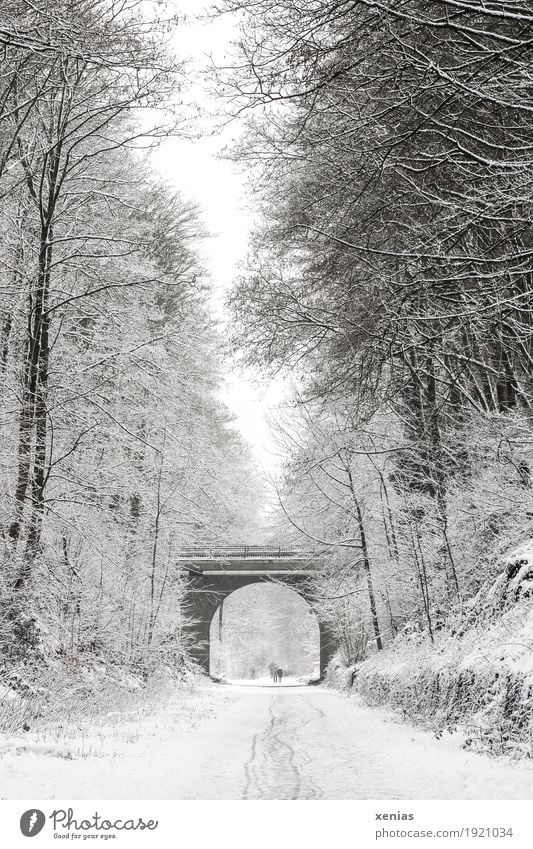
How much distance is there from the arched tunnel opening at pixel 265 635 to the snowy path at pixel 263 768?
113 ft

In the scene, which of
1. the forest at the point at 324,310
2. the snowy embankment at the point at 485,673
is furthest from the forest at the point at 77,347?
the snowy embankment at the point at 485,673

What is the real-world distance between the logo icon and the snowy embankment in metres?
3.32

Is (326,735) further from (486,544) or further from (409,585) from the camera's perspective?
(409,585)

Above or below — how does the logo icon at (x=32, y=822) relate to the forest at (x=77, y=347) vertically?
below

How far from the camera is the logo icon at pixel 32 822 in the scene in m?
3.44

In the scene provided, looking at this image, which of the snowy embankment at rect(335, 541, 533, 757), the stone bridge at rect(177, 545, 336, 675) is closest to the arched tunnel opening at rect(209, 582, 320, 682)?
the stone bridge at rect(177, 545, 336, 675)

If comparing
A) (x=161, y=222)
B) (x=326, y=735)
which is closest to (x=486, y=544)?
(x=326, y=735)

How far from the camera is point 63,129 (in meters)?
9.45

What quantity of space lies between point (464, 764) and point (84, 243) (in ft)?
29.9

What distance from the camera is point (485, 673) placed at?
6.43 meters

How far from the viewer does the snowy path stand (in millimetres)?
4250

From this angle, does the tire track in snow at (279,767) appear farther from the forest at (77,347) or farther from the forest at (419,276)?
the forest at (77,347)

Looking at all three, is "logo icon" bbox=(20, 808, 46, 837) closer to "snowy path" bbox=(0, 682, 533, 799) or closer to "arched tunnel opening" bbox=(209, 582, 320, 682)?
"snowy path" bbox=(0, 682, 533, 799)

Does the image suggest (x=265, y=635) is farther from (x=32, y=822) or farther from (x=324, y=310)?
(x=32, y=822)
